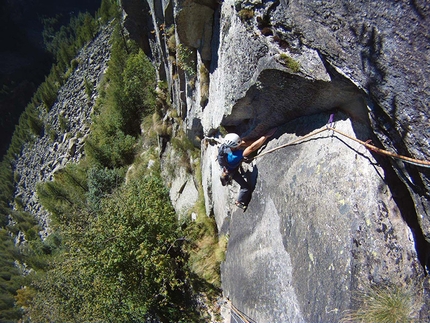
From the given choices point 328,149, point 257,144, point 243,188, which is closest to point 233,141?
point 257,144

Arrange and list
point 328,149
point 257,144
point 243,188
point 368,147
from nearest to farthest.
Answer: point 368,147
point 328,149
point 257,144
point 243,188

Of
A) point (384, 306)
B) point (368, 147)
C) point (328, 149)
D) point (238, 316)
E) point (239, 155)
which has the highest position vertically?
point (239, 155)

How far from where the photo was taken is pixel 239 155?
6.84 metres

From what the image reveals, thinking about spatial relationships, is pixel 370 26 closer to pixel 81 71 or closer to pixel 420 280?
pixel 420 280

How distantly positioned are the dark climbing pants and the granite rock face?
0.71ft

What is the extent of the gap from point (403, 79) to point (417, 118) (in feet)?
1.52

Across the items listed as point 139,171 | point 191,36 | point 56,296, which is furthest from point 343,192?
point 139,171

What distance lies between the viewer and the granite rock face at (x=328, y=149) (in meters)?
3.40

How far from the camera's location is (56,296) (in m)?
11.7

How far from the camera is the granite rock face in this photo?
134 inches

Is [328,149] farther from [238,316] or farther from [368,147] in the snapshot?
[238,316]

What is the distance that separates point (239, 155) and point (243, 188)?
32.1 inches

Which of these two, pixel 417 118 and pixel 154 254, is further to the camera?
pixel 154 254

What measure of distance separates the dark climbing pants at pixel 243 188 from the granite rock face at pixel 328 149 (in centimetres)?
21
